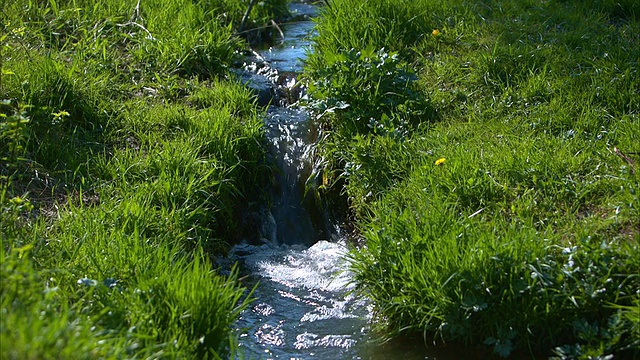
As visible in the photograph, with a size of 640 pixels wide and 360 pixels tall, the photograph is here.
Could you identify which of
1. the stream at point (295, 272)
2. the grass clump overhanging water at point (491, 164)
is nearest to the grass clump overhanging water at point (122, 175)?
the stream at point (295, 272)

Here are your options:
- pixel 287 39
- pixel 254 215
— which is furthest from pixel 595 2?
pixel 254 215

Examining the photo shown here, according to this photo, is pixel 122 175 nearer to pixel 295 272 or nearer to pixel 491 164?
pixel 295 272

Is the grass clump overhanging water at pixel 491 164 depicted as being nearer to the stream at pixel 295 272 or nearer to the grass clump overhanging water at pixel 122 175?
the stream at pixel 295 272

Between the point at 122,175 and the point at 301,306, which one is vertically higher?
the point at 122,175

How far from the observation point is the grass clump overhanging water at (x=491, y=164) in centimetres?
351

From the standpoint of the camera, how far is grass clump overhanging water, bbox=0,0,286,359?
3.07 metres

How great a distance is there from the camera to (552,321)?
3494 mm

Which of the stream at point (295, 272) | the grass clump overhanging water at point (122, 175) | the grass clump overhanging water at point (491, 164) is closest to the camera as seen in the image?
the grass clump overhanging water at point (122, 175)

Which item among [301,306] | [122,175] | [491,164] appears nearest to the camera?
[301,306]

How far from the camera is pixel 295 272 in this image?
470 cm

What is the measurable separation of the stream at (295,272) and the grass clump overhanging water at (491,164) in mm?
192

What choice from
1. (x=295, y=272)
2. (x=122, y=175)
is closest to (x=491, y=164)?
(x=295, y=272)

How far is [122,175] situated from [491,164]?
2.34 metres

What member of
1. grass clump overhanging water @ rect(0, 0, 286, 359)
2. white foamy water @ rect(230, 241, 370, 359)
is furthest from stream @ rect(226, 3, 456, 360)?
grass clump overhanging water @ rect(0, 0, 286, 359)
